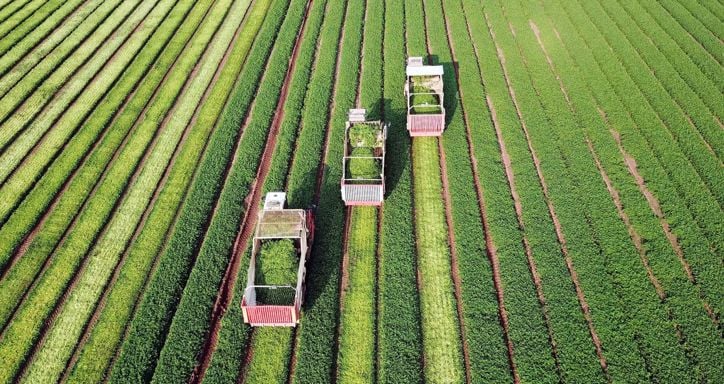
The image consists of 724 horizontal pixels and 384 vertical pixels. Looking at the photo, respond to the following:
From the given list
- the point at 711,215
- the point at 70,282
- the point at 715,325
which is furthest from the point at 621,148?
the point at 70,282

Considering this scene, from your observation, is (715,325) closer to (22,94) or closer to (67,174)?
(67,174)

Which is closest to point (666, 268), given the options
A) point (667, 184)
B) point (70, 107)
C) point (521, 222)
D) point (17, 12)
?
point (667, 184)

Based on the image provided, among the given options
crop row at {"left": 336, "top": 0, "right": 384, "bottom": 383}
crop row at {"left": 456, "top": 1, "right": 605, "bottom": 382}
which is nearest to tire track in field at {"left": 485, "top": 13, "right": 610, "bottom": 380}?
crop row at {"left": 456, "top": 1, "right": 605, "bottom": 382}

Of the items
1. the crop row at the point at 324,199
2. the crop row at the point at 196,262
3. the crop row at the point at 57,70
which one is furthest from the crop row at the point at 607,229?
the crop row at the point at 57,70

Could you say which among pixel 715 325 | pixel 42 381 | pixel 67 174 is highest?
pixel 67 174

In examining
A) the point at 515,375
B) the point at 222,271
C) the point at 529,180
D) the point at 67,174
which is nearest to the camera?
the point at 515,375

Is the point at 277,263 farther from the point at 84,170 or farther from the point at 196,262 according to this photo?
the point at 84,170

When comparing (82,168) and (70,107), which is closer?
(82,168)
